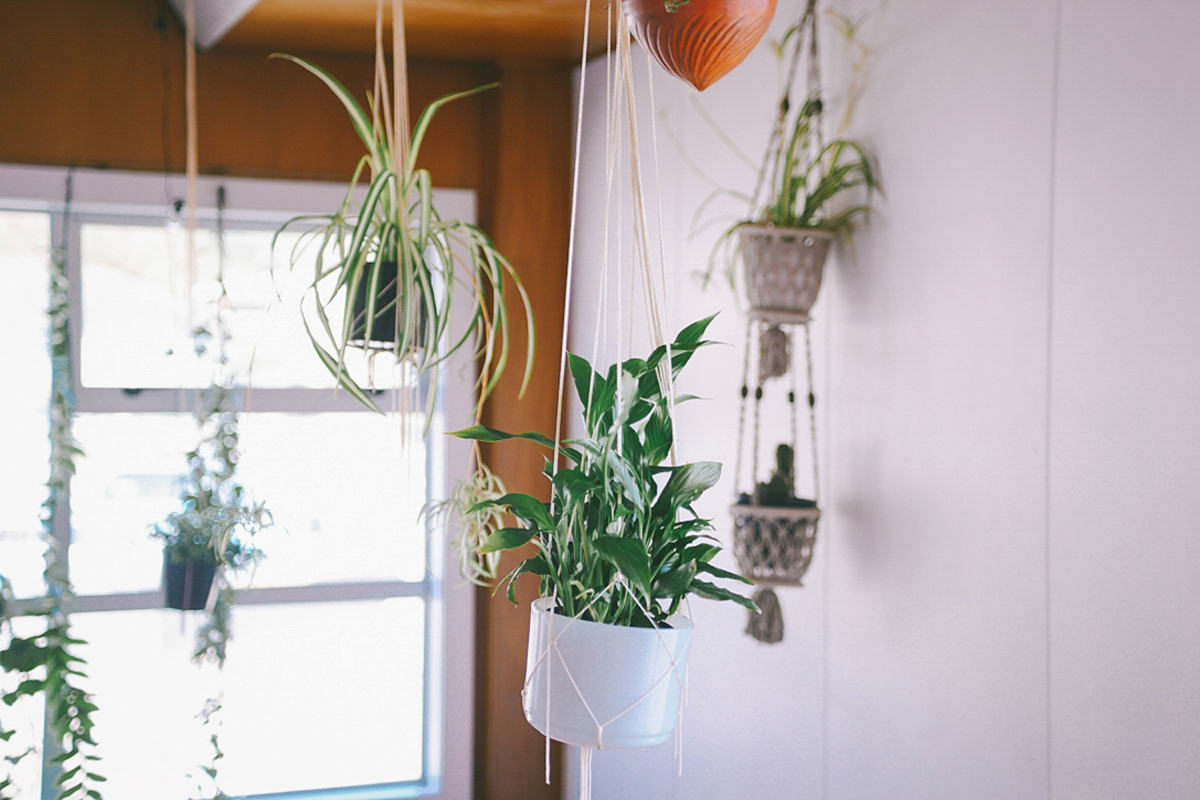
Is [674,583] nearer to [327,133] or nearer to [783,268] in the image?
[783,268]

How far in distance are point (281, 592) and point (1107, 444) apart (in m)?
2.28

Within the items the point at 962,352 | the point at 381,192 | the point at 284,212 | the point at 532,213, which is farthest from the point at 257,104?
the point at 962,352

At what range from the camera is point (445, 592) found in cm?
Result: 279

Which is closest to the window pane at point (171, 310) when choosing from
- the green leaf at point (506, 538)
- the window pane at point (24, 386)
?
the window pane at point (24, 386)

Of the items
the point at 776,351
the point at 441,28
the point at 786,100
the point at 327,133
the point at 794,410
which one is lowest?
the point at 794,410

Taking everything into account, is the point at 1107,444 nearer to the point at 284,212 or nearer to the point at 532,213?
the point at 532,213

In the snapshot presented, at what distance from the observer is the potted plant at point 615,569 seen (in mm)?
1006

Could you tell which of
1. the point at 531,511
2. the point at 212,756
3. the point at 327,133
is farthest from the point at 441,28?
the point at 212,756

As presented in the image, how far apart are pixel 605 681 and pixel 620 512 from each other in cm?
18

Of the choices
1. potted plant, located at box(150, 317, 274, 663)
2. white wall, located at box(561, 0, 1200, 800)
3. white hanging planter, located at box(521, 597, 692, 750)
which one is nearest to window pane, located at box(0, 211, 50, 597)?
potted plant, located at box(150, 317, 274, 663)

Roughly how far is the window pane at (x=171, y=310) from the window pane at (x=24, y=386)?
0.11 m

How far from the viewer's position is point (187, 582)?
8.00ft

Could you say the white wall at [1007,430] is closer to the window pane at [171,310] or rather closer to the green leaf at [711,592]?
the green leaf at [711,592]

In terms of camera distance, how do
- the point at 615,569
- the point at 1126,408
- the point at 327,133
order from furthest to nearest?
the point at 327,133, the point at 1126,408, the point at 615,569
